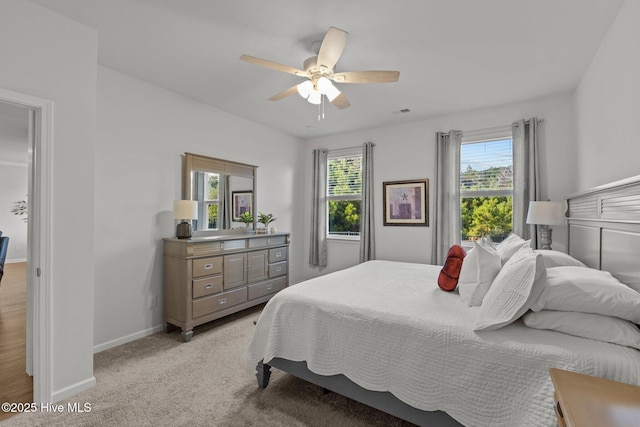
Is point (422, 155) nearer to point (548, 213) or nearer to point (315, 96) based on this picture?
point (548, 213)

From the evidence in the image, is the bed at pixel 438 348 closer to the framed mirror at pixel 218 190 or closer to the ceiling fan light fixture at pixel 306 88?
the ceiling fan light fixture at pixel 306 88

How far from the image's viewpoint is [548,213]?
121 inches

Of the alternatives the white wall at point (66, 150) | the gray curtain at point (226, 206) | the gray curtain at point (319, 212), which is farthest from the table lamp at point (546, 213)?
the white wall at point (66, 150)

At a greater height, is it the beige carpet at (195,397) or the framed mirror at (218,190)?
the framed mirror at (218,190)

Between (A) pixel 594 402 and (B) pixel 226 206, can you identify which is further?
→ (B) pixel 226 206

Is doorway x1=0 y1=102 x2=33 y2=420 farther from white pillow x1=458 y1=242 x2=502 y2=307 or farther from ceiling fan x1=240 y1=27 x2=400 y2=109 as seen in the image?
white pillow x1=458 y1=242 x2=502 y2=307

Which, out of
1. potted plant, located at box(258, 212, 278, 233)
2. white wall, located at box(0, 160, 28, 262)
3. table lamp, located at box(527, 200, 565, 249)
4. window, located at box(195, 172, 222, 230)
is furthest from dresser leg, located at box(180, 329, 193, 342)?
white wall, located at box(0, 160, 28, 262)

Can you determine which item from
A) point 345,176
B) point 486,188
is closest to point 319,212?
point 345,176

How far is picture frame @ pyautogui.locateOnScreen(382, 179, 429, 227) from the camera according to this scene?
435cm

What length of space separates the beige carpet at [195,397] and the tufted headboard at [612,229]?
5.20 ft

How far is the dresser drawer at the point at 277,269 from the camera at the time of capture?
4223mm

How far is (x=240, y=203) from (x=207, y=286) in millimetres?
1383

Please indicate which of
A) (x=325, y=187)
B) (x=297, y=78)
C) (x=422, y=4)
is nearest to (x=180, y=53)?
(x=297, y=78)

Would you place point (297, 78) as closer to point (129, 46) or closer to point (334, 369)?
point (129, 46)
